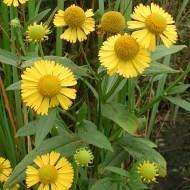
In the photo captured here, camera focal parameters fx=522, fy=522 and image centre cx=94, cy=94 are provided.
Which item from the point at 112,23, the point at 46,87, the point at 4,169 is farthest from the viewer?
the point at 4,169

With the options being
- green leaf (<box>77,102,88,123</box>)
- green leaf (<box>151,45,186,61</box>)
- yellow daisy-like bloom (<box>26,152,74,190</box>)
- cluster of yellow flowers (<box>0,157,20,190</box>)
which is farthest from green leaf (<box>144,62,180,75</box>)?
cluster of yellow flowers (<box>0,157,20,190</box>)

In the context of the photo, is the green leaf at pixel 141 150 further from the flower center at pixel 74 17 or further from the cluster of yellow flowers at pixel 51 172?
the flower center at pixel 74 17

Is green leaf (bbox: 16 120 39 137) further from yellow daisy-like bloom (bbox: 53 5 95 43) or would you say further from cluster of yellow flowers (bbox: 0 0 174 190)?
yellow daisy-like bloom (bbox: 53 5 95 43)

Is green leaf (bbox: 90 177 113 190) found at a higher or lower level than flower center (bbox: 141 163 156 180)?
lower

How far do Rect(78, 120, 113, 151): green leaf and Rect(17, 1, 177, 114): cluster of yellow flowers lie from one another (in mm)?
130

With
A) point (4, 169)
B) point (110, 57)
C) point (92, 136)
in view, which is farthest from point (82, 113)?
point (4, 169)

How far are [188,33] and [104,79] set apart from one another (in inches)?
38.0

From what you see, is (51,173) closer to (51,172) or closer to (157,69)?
(51,172)

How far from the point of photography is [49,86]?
1.03m

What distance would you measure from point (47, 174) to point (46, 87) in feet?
0.65

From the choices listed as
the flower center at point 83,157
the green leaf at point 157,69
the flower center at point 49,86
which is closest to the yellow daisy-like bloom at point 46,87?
the flower center at point 49,86

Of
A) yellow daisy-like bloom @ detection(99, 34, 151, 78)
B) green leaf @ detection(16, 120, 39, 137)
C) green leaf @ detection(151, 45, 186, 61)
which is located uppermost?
yellow daisy-like bloom @ detection(99, 34, 151, 78)

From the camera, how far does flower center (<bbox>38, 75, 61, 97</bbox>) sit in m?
1.03

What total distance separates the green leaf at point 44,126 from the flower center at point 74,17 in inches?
8.4
